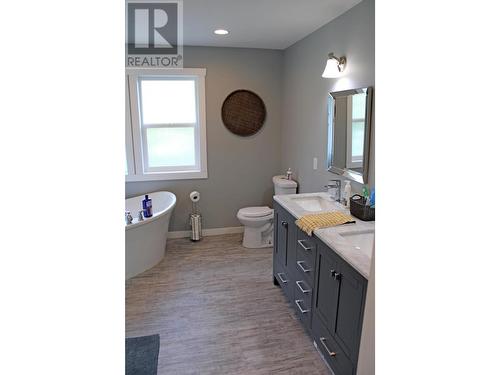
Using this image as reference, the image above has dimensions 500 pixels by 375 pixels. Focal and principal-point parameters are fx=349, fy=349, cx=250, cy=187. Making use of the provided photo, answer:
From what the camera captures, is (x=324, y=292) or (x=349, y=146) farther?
(x=349, y=146)

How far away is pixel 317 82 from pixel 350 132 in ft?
2.90

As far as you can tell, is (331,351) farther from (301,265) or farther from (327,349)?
(301,265)

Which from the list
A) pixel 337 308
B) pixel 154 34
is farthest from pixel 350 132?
pixel 154 34

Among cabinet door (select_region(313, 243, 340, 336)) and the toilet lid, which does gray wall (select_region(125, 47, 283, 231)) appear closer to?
the toilet lid

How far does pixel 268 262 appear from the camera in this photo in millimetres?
3881

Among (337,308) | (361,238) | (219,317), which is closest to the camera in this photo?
(337,308)

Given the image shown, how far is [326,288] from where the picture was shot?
6.93 ft

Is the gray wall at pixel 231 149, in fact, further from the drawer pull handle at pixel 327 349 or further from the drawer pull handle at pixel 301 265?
the drawer pull handle at pixel 327 349

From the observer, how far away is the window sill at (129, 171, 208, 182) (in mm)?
4398

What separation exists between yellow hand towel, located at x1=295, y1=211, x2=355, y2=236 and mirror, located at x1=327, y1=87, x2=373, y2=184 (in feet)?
1.39

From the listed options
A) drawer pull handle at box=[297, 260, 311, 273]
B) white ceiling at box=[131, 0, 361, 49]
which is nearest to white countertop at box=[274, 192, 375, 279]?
drawer pull handle at box=[297, 260, 311, 273]

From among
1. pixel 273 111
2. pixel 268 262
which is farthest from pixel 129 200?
pixel 273 111
